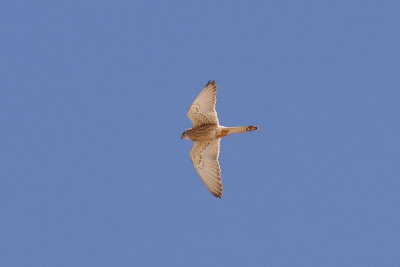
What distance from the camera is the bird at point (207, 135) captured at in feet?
47.3

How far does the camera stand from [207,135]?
14906mm

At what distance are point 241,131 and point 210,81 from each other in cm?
147

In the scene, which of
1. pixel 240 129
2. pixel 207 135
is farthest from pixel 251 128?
pixel 207 135

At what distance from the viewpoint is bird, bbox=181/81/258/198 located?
14414 mm

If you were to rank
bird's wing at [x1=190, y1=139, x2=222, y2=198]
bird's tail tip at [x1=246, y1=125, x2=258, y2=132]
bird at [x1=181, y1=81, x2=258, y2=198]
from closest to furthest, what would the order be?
bird's tail tip at [x1=246, y1=125, x2=258, y2=132]
bird at [x1=181, y1=81, x2=258, y2=198]
bird's wing at [x1=190, y1=139, x2=222, y2=198]

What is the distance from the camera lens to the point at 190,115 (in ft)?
48.5

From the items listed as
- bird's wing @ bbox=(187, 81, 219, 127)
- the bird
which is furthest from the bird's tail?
bird's wing @ bbox=(187, 81, 219, 127)

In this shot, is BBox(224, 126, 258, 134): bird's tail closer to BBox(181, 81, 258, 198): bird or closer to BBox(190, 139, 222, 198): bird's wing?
BBox(181, 81, 258, 198): bird

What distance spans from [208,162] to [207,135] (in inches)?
32.6

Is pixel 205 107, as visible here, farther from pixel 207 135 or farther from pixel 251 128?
pixel 251 128

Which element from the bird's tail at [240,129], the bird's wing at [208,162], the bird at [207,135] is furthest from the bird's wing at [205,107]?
the bird's wing at [208,162]

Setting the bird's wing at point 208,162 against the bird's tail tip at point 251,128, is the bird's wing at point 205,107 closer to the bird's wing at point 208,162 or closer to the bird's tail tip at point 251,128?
the bird's wing at point 208,162

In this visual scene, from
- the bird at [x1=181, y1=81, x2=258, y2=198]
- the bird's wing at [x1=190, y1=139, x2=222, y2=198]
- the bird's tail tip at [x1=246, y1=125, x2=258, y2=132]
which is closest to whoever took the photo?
the bird's tail tip at [x1=246, y1=125, x2=258, y2=132]

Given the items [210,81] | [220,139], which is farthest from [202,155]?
[210,81]
